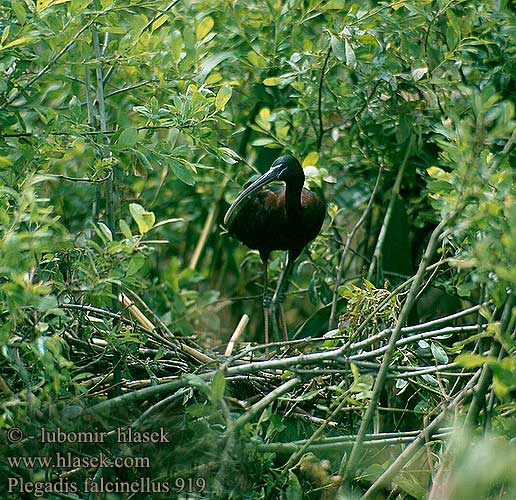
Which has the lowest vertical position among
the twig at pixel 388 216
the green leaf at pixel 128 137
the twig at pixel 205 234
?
the twig at pixel 205 234

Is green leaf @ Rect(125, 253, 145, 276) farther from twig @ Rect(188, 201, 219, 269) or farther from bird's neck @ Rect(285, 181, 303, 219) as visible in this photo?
twig @ Rect(188, 201, 219, 269)

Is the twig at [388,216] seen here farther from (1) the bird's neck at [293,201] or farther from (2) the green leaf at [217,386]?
(2) the green leaf at [217,386]

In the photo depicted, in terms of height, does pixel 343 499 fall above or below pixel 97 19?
below

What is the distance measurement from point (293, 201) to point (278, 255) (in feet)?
2.01

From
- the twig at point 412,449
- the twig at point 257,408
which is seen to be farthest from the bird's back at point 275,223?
the twig at point 412,449

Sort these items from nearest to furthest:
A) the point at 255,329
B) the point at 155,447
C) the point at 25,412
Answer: the point at 25,412, the point at 155,447, the point at 255,329

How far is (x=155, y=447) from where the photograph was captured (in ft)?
9.01

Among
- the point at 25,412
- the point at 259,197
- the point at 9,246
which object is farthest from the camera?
the point at 259,197

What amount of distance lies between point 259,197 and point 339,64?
900 millimetres

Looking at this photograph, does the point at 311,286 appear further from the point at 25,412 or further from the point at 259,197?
the point at 25,412

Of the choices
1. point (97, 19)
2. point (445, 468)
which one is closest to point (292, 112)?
point (97, 19)

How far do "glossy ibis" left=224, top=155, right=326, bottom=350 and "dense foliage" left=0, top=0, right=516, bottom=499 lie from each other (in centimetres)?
11

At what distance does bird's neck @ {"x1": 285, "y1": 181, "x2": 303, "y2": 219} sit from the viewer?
4.10m

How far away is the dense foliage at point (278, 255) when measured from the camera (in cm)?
228
